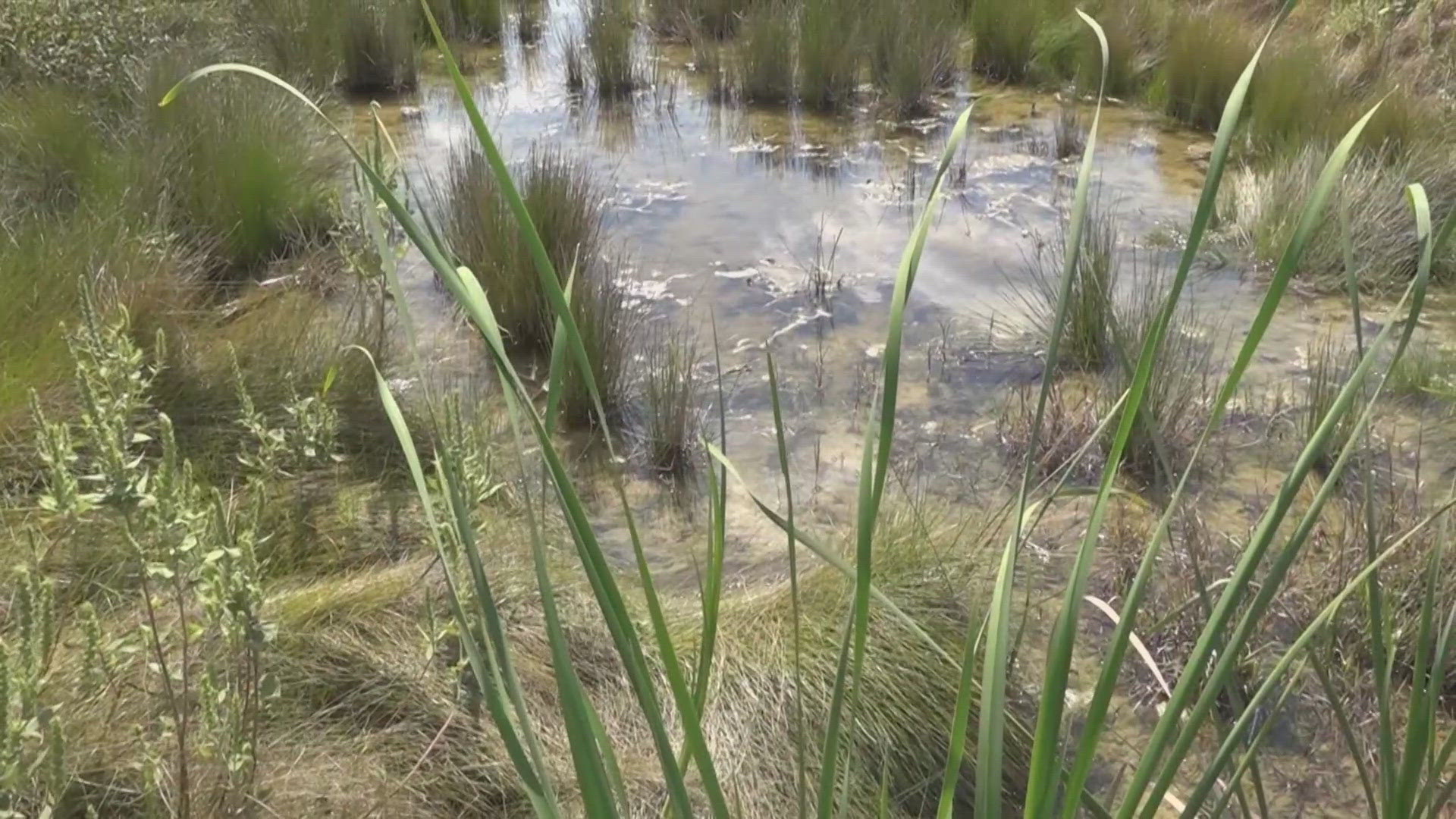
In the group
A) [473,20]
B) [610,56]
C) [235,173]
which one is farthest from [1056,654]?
[473,20]

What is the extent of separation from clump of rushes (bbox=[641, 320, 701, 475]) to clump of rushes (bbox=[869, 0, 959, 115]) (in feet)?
9.87

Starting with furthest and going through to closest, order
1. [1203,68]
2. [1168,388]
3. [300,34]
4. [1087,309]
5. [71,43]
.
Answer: [300,34]
[1203,68]
[71,43]
[1087,309]
[1168,388]

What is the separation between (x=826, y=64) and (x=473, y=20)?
222cm

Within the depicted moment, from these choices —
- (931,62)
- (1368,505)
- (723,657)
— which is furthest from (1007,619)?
(931,62)

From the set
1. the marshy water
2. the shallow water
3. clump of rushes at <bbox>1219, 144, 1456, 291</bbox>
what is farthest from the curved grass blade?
clump of rushes at <bbox>1219, 144, 1456, 291</bbox>

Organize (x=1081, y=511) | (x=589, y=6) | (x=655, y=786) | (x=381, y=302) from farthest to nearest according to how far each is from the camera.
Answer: (x=589, y=6) < (x=381, y=302) < (x=1081, y=511) < (x=655, y=786)

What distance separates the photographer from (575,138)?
526 cm

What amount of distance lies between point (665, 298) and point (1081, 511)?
155 centimetres

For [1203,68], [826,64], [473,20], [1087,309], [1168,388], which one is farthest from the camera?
[473,20]

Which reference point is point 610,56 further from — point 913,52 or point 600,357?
point 600,357

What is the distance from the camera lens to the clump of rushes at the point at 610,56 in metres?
5.87

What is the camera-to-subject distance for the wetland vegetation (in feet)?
3.41

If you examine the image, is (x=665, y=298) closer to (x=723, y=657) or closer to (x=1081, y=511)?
(x=1081, y=511)

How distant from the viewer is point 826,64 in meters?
5.71
